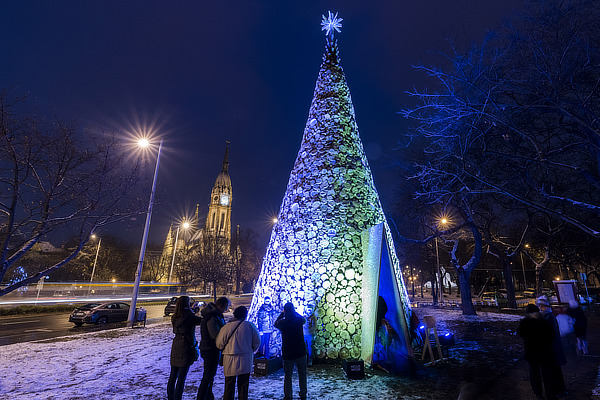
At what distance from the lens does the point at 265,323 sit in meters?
6.91

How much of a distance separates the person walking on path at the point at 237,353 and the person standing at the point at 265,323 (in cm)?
251

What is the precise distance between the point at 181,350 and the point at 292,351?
1.73 metres

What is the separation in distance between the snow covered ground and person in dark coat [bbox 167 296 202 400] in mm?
677

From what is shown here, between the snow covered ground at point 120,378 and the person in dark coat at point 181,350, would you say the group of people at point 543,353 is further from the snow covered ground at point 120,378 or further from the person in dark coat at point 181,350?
the person in dark coat at point 181,350

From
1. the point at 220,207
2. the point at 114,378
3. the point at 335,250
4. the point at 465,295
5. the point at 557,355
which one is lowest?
the point at 114,378

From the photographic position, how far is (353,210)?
7305mm

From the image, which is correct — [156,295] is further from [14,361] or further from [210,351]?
[210,351]

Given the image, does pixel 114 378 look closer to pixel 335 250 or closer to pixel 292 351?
pixel 292 351

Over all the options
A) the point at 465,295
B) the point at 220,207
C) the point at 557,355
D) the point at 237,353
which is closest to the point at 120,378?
the point at 237,353

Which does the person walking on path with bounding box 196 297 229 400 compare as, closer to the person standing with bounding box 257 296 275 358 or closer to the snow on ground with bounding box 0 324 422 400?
the snow on ground with bounding box 0 324 422 400

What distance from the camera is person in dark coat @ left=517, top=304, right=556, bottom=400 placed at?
484cm

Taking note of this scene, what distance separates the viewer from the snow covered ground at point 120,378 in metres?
5.13

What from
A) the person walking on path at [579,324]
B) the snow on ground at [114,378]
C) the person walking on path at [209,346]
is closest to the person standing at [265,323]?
the snow on ground at [114,378]

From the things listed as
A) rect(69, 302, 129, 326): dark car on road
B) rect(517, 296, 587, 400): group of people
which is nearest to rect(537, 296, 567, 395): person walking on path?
rect(517, 296, 587, 400): group of people
